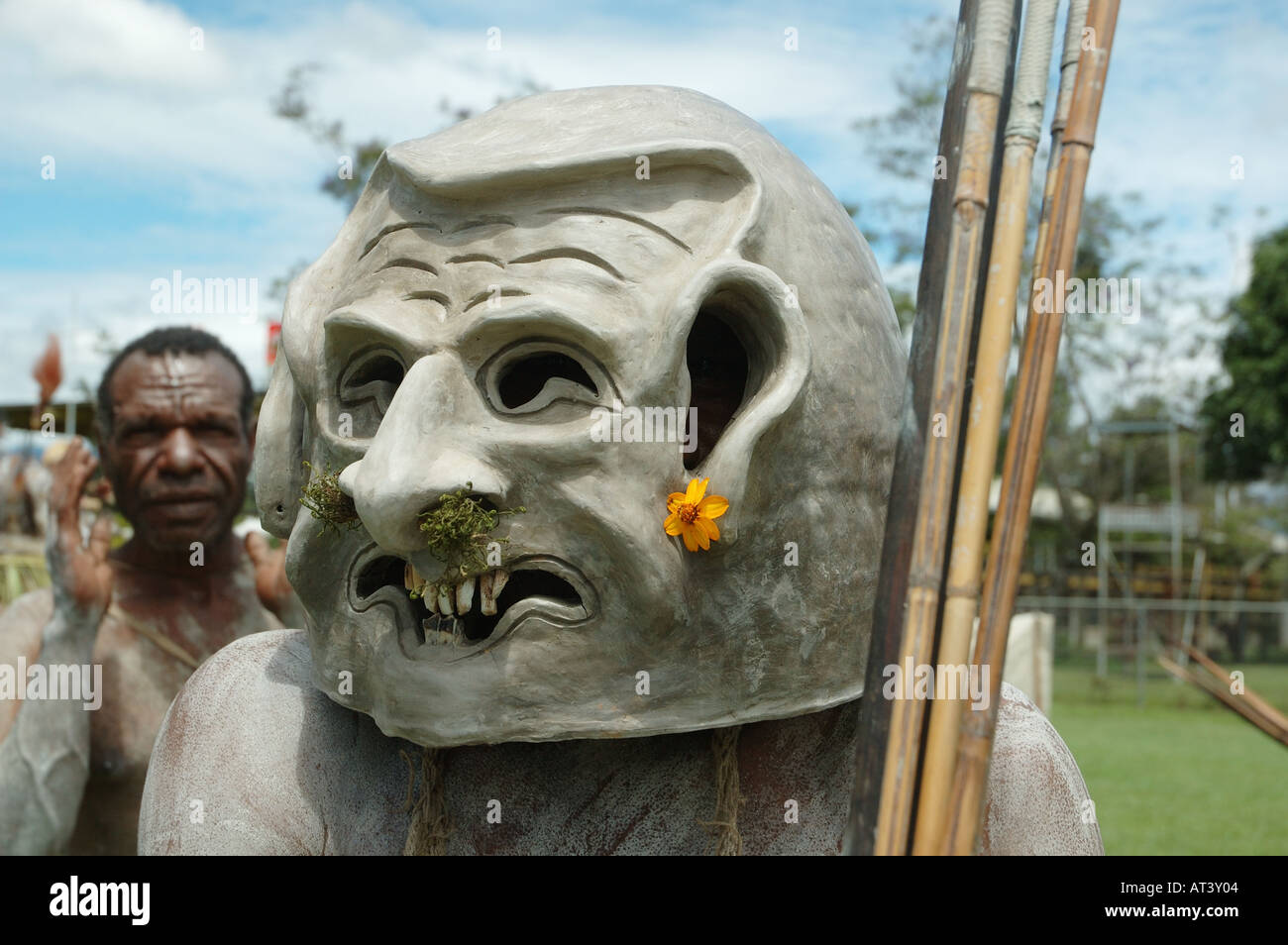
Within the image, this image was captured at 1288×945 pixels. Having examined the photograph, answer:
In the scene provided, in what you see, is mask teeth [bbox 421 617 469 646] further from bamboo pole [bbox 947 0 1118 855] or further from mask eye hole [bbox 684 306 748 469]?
bamboo pole [bbox 947 0 1118 855]

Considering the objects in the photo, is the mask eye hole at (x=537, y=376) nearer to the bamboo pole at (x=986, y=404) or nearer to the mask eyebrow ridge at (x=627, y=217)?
the mask eyebrow ridge at (x=627, y=217)

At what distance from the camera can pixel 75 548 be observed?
440cm

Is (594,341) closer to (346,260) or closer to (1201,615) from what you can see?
(346,260)

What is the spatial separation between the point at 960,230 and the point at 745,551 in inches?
31.8

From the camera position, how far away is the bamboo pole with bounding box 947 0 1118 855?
2.01 metres

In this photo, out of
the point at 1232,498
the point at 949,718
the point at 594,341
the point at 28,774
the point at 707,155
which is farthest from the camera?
Result: the point at 1232,498

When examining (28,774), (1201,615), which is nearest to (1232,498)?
(1201,615)

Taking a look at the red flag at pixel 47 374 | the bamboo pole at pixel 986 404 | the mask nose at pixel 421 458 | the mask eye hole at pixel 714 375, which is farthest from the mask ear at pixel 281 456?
the red flag at pixel 47 374

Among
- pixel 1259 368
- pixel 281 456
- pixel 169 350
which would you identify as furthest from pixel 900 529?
pixel 1259 368

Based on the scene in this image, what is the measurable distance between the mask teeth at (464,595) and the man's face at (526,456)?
35mm

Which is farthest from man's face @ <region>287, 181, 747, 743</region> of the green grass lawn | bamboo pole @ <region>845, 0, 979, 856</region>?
the green grass lawn

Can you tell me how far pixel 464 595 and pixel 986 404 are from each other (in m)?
1.07

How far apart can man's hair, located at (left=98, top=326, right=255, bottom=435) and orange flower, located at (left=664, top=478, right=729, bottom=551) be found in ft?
9.36
